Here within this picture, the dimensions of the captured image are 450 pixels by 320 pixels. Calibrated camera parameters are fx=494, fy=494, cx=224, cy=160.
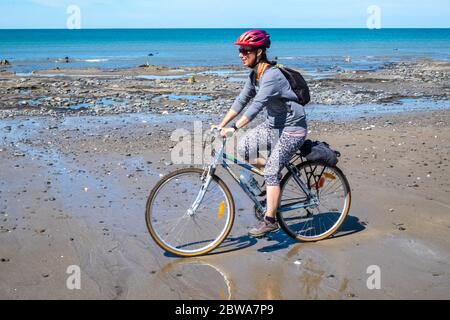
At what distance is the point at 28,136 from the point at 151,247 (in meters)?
7.29

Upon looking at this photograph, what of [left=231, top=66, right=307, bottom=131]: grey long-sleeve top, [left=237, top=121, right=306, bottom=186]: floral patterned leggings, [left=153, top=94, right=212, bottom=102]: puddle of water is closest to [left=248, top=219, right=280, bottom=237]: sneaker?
[left=237, top=121, right=306, bottom=186]: floral patterned leggings

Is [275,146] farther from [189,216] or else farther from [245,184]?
[189,216]

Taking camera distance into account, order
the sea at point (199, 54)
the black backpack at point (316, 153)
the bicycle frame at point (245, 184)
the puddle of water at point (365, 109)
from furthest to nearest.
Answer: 1. the sea at point (199, 54)
2. the puddle of water at point (365, 109)
3. the black backpack at point (316, 153)
4. the bicycle frame at point (245, 184)

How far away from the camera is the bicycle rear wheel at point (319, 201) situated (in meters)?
5.84

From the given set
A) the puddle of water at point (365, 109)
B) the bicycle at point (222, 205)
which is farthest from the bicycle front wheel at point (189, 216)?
the puddle of water at point (365, 109)

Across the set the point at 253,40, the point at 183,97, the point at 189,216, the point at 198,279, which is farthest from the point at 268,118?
the point at 183,97

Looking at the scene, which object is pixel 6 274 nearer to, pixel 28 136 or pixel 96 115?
pixel 28 136

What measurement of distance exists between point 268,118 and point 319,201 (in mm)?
1311

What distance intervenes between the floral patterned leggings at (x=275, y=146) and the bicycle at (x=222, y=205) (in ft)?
0.48

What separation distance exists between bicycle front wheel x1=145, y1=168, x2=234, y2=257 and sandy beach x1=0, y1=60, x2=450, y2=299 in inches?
7.2

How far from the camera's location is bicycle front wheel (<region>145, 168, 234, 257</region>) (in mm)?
5375

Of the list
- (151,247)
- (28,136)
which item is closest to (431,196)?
(151,247)

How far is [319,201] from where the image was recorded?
241 inches

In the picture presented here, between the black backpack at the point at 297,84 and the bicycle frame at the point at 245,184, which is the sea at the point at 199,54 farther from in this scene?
the bicycle frame at the point at 245,184
